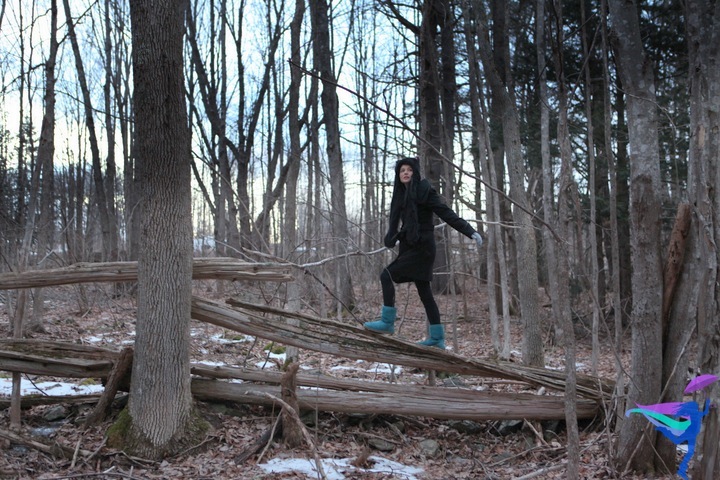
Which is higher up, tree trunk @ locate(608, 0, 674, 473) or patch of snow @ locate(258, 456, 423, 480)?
tree trunk @ locate(608, 0, 674, 473)

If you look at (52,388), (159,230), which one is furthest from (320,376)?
(52,388)

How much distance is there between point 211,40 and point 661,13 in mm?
12220

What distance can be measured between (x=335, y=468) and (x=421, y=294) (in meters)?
1.86

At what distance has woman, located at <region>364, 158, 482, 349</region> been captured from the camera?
562 cm

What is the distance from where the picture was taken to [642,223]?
463 cm

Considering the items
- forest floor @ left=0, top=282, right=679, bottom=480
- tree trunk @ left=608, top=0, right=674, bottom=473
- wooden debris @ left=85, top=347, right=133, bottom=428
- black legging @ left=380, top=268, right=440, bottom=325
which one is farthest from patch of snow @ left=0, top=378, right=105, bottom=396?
tree trunk @ left=608, top=0, right=674, bottom=473

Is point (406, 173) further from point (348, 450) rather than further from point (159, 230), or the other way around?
point (348, 450)

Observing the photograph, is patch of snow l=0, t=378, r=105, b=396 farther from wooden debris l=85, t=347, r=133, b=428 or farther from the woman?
the woman

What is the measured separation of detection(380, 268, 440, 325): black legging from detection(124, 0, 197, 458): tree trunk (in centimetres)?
191

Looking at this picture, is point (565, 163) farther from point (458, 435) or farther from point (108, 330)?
point (108, 330)

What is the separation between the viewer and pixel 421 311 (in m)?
14.8

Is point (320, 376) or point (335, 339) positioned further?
point (320, 376)

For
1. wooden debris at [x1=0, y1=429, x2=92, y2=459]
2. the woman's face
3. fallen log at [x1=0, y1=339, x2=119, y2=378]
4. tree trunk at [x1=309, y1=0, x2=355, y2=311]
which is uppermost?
tree trunk at [x1=309, y1=0, x2=355, y2=311]

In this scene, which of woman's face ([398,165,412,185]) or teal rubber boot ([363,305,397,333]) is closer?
teal rubber boot ([363,305,397,333])
